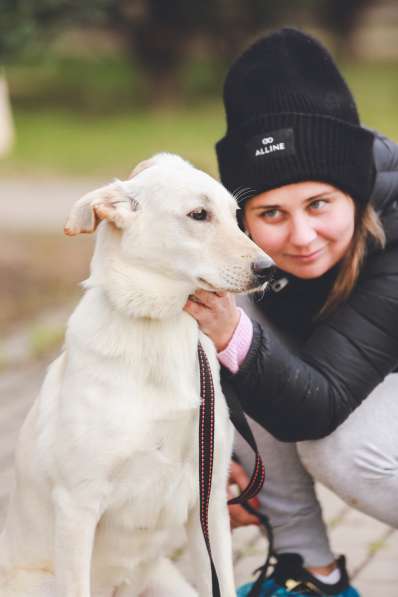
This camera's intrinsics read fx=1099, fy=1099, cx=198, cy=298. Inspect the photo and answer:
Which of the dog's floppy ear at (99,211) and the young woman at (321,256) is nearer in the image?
the dog's floppy ear at (99,211)

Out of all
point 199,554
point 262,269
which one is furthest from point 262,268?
point 199,554

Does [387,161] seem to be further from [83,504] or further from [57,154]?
[57,154]

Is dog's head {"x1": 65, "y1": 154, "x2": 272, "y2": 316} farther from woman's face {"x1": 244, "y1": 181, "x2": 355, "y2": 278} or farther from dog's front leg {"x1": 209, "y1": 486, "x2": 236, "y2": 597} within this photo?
dog's front leg {"x1": 209, "y1": 486, "x2": 236, "y2": 597}

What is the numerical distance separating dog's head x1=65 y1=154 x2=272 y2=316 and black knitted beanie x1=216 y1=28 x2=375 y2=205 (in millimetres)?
396

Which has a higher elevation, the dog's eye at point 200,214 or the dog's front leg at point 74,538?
the dog's eye at point 200,214

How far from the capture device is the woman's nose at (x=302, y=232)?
3.19m

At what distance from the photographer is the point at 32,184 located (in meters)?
12.4

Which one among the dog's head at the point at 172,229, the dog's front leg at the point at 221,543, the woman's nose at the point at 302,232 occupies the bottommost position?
the dog's front leg at the point at 221,543

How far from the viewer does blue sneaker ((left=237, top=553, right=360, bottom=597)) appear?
137 inches

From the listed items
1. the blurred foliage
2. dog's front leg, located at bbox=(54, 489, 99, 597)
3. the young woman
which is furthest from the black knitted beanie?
the blurred foliage

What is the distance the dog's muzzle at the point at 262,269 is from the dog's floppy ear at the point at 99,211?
0.36 meters

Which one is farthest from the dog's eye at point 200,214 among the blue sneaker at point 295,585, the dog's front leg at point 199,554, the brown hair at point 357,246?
the blue sneaker at point 295,585

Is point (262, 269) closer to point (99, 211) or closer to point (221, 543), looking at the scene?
point (99, 211)

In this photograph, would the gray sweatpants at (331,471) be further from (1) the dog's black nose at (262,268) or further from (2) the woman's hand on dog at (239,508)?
(1) the dog's black nose at (262,268)
